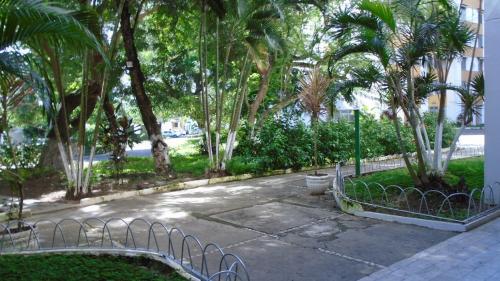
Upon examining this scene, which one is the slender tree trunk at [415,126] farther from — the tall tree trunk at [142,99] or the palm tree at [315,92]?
the tall tree trunk at [142,99]

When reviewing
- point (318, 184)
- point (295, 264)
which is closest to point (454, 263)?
point (295, 264)

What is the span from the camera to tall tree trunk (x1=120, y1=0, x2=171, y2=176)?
1198cm

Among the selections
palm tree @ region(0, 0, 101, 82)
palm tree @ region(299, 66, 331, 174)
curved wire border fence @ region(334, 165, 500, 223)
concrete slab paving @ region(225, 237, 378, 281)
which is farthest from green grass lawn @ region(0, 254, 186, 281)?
palm tree @ region(299, 66, 331, 174)

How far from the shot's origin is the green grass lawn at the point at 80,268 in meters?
4.66

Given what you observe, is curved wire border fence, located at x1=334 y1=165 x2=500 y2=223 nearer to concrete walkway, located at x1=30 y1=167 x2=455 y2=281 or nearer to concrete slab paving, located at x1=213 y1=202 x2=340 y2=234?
concrete walkway, located at x1=30 y1=167 x2=455 y2=281

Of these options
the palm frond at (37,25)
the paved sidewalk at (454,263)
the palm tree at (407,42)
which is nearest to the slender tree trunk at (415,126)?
the palm tree at (407,42)

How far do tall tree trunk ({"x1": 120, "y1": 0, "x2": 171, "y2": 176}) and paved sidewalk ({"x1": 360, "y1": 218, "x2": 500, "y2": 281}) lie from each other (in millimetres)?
8367

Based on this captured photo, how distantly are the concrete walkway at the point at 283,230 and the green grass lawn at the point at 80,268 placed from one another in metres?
1.13

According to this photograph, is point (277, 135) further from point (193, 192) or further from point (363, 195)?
point (363, 195)

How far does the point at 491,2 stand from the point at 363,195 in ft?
13.8

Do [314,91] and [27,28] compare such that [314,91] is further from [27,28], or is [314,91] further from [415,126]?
[27,28]

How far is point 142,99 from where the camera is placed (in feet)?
40.8

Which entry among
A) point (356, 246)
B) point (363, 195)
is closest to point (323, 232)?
point (356, 246)

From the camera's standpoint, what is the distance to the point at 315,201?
9.44 metres
